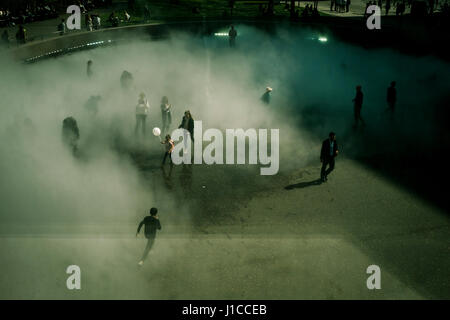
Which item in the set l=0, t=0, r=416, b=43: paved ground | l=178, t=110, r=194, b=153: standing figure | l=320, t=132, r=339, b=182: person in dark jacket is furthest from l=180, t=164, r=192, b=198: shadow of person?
l=0, t=0, r=416, b=43: paved ground

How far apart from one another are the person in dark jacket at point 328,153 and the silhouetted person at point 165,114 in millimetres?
5026

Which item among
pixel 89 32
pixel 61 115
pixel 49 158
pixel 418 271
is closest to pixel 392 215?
pixel 418 271

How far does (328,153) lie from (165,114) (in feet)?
17.1

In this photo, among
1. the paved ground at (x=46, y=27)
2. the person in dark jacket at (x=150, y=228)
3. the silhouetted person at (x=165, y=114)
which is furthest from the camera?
the paved ground at (x=46, y=27)

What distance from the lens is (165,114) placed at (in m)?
12.7

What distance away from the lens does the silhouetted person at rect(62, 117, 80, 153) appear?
10727 millimetres

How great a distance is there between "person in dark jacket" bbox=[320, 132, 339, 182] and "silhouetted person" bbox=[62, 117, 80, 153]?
6.26 m

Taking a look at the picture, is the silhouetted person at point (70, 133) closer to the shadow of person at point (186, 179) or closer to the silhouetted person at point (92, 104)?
the silhouetted person at point (92, 104)

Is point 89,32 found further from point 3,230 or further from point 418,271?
point 418,271

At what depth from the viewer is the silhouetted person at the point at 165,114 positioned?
12586 millimetres

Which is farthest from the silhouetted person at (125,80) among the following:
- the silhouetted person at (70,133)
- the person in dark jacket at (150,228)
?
the person in dark jacket at (150,228)

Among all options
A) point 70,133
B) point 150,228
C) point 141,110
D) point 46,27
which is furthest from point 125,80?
point 46,27

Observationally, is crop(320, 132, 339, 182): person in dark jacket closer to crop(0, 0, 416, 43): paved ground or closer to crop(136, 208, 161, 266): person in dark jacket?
crop(136, 208, 161, 266): person in dark jacket

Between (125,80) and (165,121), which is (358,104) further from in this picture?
(125,80)
